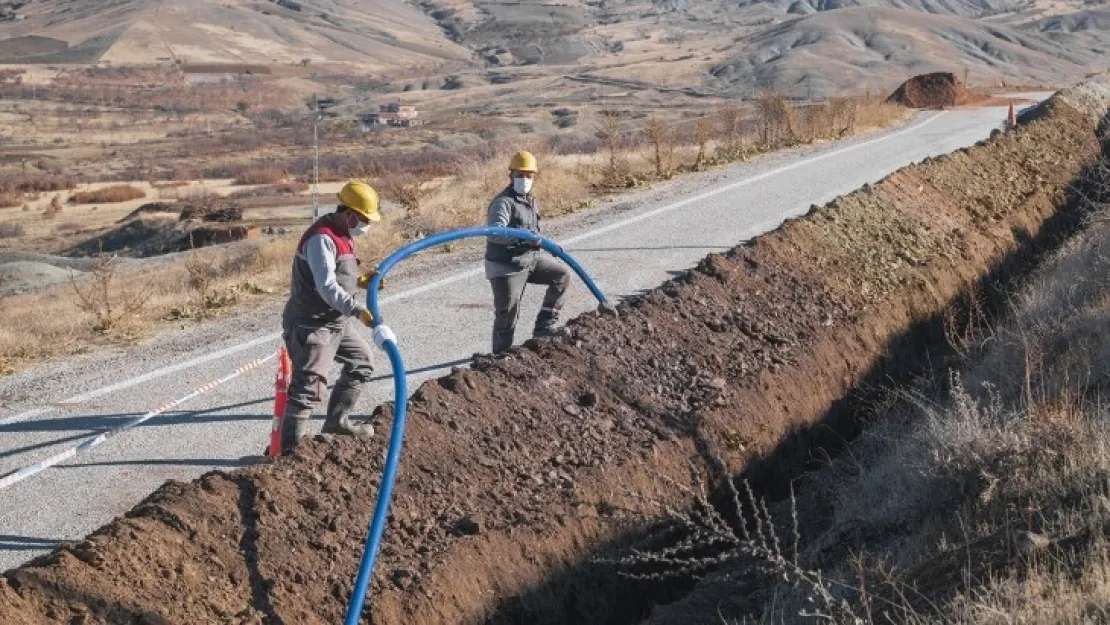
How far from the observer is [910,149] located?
2409 cm

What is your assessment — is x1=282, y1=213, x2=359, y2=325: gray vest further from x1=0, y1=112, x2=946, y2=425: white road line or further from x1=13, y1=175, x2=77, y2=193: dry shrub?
x1=13, y1=175, x2=77, y2=193: dry shrub

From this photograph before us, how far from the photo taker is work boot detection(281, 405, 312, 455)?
23.5 ft

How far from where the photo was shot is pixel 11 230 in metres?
42.6

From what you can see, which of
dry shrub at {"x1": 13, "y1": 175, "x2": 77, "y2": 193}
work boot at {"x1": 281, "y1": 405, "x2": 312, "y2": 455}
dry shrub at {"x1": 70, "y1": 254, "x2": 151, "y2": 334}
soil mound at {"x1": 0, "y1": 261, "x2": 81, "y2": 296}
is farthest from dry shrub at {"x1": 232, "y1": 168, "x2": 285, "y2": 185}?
work boot at {"x1": 281, "y1": 405, "x2": 312, "y2": 455}

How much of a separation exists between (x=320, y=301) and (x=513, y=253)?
232cm

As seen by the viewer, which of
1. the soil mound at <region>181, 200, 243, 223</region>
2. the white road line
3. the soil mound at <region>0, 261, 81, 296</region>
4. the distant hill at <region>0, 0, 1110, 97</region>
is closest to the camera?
the white road line

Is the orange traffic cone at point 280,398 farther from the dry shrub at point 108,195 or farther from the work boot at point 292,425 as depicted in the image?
the dry shrub at point 108,195

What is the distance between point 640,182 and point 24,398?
41.5 feet

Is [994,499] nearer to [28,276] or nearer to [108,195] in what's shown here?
[28,276]

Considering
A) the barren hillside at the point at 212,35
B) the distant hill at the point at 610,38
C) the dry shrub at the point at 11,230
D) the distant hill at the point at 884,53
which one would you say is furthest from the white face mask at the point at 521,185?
the barren hillside at the point at 212,35

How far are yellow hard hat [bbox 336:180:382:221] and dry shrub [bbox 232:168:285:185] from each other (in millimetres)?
48784


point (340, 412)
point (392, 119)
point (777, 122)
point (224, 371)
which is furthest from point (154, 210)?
point (392, 119)

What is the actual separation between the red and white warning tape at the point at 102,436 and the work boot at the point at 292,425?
52.7 inches

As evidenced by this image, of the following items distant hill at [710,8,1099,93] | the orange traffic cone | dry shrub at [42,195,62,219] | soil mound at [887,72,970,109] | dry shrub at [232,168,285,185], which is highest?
the orange traffic cone
